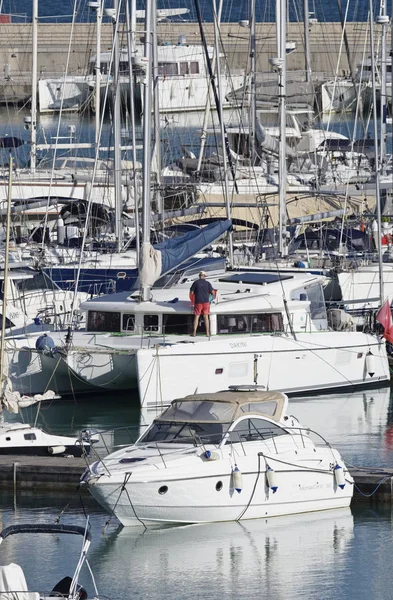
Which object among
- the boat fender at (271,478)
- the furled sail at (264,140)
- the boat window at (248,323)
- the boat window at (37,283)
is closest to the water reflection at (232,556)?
the boat fender at (271,478)

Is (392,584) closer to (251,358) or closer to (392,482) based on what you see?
(392,482)

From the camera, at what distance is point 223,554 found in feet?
61.5

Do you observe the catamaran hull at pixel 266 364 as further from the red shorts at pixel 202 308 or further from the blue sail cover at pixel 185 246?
the blue sail cover at pixel 185 246

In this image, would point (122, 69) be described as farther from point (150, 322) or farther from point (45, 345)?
point (45, 345)

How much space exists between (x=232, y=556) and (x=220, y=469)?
1132 mm

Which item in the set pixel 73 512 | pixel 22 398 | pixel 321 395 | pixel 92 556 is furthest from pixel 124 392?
pixel 92 556

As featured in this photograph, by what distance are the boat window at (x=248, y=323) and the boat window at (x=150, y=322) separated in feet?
4.04

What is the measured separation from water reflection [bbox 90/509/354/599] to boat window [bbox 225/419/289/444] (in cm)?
111

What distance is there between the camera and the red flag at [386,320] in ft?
102

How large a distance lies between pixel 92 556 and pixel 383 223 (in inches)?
1028

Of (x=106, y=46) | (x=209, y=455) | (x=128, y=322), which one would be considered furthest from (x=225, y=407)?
(x=106, y=46)

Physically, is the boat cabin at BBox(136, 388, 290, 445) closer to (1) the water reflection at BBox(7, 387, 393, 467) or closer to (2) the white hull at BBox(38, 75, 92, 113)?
(1) the water reflection at BBox(7, 387, 393, 467)

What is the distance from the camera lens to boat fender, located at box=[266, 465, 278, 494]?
19.3 m

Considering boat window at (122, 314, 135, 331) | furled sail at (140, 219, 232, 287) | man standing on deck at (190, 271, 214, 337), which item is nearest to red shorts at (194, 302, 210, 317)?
man standing on deck at (190, 271, 214, 337)
